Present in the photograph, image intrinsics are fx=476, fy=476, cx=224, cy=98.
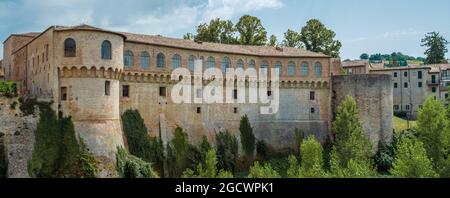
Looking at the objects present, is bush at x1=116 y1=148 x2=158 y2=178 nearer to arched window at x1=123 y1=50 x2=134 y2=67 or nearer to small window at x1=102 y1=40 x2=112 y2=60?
small window at x1=102 y1=40 x2=112 y2=60

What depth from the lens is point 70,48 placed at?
103 ft

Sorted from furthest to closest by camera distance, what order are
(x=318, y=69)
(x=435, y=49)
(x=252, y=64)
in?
1. (x=435, y=49)
2. (x=318, y=69)
3. (x=252, y=64)

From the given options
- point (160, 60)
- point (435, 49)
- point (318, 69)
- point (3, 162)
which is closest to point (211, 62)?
point (160, 60)

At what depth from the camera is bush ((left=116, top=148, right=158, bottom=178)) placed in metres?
31.4

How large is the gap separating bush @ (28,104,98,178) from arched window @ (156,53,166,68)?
9868 mm

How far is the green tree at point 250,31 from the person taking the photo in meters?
58.2

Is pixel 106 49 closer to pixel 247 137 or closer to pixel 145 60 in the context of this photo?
pixel 145 60

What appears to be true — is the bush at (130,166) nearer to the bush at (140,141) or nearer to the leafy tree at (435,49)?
the bush at (140,141)

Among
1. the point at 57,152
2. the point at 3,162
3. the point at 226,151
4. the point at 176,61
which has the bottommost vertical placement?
the point at 226,151

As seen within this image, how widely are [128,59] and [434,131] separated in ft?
76.1

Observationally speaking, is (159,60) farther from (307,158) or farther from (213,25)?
(213,25)

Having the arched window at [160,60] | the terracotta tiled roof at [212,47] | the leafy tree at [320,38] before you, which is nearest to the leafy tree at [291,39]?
the leafy tree at [320,38]
